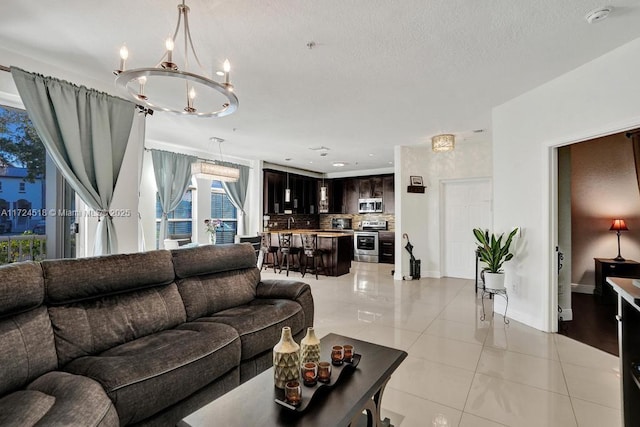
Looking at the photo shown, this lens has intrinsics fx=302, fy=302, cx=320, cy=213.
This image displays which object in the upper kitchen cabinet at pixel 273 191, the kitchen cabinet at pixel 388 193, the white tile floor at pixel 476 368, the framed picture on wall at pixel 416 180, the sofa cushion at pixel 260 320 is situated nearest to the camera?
the white tile floor at pixel 476 368

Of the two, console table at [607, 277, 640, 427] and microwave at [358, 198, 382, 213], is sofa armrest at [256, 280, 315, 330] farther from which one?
microwave at [358, 198, 382, 213]

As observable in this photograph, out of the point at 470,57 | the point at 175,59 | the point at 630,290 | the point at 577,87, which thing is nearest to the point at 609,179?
the point at 577,87

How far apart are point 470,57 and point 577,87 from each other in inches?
48.9

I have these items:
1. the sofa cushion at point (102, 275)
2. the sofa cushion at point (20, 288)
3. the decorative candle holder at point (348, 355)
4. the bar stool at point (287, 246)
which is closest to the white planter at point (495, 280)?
the decorative candle holder at point (348, 355)

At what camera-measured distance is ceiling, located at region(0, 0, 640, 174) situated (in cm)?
212

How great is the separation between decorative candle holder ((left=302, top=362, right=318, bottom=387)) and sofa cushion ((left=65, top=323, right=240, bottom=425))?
0.76m

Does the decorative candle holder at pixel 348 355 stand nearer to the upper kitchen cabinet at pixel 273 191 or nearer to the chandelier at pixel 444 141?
the chandelier at pixel 444 141

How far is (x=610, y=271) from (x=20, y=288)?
20.8ft

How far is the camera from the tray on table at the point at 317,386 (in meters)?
1.33

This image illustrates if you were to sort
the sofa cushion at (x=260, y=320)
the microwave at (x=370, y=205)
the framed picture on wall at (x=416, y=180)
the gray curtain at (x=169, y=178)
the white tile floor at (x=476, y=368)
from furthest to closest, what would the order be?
the microwave at (x=370, y=205)
the framed picture on wall at (x=416, y=180)
the gray curtain at (x=169, y=178)
the sofa cushion at (x=260, y=320)
the white tile floor at (x=476, y=368)

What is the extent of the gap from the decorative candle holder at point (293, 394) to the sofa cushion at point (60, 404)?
81 centimetres

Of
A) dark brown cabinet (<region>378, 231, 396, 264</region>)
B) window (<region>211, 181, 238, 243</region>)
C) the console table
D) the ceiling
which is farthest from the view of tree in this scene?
dark brown cabinet (<region>378, 231, 396, 264</region>)

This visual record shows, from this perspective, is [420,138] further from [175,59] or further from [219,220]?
[219,220]

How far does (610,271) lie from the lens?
14.0 feet
